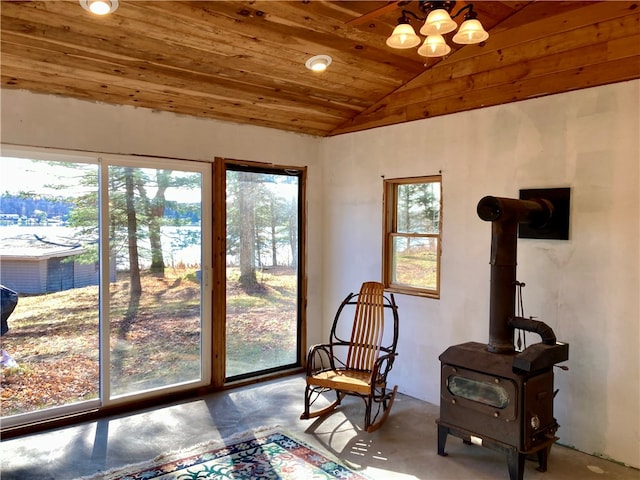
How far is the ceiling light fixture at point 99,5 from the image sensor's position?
8.61ft

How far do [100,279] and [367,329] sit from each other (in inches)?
88.6

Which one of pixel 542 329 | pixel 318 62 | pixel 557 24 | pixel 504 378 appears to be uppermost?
pixel 557 24

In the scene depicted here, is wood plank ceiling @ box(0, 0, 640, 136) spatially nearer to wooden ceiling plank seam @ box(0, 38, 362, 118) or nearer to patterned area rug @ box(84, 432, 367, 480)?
wooden ceiling plank seam @ box(0, 38, 362, 118)

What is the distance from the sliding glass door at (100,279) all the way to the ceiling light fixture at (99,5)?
1390 millimetres

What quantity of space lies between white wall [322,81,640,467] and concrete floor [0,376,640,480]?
37cm

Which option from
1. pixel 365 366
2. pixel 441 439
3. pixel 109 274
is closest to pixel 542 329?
pixel 441 439

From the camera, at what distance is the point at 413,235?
177 inches

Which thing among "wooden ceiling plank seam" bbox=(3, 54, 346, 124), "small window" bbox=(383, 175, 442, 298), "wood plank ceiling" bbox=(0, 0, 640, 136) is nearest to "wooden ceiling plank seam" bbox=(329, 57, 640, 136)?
"wood plank ceiling" bbox=(0, 0, 640, 136)

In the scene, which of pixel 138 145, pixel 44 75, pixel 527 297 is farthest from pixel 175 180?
pixel 527 297

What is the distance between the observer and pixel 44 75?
3.42 meters

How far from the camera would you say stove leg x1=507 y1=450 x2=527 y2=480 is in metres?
2.91

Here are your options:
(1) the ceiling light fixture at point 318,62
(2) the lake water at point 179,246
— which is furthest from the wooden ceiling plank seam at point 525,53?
(2) the lake water at point 179,246

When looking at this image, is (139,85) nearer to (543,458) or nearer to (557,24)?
(557,24)

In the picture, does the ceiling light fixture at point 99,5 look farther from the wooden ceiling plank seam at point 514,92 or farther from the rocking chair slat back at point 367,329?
the rocking chair slat back at point 367,329
